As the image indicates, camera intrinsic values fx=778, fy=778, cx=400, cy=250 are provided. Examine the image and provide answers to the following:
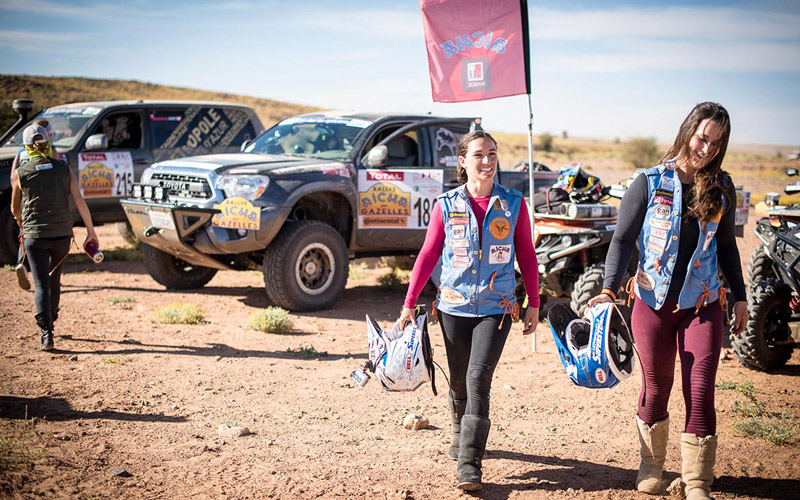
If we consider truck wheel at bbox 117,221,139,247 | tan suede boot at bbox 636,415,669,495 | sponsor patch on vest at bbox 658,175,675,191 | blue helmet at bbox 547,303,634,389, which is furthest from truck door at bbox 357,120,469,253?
truck wheel at bbox 117,221,139,247

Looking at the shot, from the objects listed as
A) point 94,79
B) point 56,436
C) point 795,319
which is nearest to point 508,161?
point 94,79

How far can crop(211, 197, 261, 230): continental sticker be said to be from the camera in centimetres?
793

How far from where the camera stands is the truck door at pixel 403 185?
8930 millimetres

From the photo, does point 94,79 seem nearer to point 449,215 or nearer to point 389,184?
point 389,184

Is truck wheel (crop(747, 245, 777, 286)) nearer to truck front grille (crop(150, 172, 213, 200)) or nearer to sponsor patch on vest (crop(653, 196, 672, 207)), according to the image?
sponsor patch on vest (crop(653, 196, 672, 207))

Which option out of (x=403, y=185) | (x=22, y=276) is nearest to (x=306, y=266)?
(x=403, y=185)

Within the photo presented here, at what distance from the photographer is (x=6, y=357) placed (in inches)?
251

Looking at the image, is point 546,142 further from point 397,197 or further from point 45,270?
point 45,270

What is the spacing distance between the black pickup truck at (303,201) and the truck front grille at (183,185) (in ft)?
0.04

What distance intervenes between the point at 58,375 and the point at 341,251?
349cm

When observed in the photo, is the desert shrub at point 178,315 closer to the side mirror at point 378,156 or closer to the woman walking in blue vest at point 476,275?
the side mirror at point 378,156

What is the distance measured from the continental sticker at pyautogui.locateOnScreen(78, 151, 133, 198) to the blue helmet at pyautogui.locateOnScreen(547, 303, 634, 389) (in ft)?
28.0

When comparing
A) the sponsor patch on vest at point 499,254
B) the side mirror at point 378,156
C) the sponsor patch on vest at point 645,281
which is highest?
the side mirror at point 378,156

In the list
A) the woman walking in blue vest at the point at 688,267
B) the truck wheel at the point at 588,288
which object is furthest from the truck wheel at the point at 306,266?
the woman walking in blue vest at the point at 688,267
